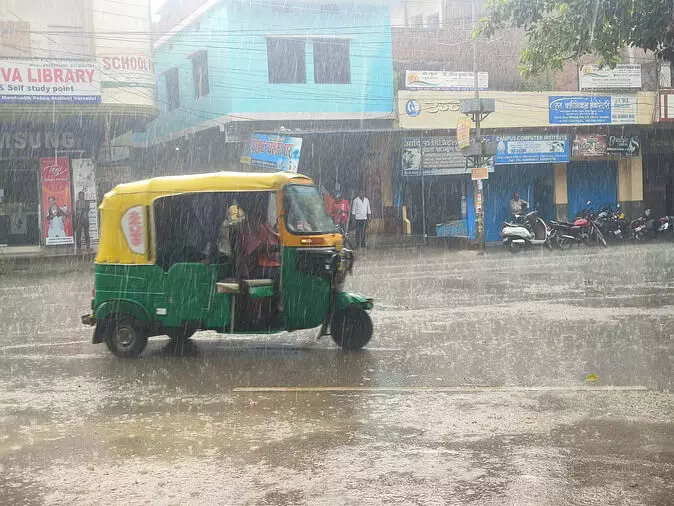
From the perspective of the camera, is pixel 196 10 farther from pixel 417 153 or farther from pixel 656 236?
pixel 656 236

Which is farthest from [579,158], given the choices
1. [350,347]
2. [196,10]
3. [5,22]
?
[350,347]

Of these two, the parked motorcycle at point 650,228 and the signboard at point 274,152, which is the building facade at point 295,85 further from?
the parked motorcycle at point 650,228

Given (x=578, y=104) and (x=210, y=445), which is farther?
(x=578, y=104)

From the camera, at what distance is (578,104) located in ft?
99.2

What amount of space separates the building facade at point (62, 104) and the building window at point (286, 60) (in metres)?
3.92

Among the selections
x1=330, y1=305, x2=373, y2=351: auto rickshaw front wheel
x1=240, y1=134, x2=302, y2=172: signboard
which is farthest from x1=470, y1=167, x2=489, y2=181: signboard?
x1=330, y1=305, x2=373, y2=351: auto rickshaw front wheel

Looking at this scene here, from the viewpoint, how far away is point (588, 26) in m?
9.56

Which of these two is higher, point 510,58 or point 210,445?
point 510,58

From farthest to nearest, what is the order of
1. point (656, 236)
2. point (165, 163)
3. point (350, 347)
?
point (165, 163) → point (656, 236) → point (350, 347)

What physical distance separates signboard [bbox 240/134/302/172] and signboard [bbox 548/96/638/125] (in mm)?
10138

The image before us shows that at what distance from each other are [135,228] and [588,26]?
5499 millimetres

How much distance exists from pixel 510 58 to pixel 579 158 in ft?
18.6

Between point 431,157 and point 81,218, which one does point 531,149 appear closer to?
point 431,157

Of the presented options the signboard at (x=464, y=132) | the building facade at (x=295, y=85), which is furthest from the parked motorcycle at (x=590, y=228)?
the building facade at (x=295, y=85)
